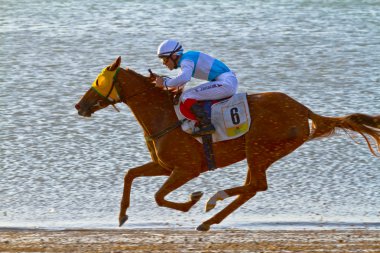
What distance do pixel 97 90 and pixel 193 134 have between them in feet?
3.09

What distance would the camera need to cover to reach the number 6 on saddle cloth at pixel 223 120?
8781mm

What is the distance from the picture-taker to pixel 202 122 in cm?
877

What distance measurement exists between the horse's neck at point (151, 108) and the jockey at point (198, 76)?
0.58 feet

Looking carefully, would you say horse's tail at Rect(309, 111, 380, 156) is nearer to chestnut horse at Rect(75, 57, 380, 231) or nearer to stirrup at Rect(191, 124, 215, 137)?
chestnut horse at Rect(75, 57, 380, 231)

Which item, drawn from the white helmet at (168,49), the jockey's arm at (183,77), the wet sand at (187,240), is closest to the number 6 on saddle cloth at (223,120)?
the jockey's arm at (183,77)

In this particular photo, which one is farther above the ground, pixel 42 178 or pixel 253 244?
pixel 253 244

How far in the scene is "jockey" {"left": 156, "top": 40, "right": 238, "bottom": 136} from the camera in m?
8.75

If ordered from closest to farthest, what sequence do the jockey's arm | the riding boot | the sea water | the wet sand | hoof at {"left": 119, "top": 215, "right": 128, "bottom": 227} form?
1. the wet sand
2. the jockey's arm
3. the riding boot
4. hoof at {"left": 119, "top": 215, "right": 128, "bottom": 227}
5. the sea water

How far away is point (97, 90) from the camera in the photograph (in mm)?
8891

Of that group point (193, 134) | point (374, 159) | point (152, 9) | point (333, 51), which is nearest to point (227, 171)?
point (374, 159)

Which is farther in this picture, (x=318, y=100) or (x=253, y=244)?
(x=318, y=100)

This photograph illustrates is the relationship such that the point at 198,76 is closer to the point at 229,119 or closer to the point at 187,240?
the point at 229,119

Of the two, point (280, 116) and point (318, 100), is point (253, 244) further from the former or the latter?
point (318, 100)

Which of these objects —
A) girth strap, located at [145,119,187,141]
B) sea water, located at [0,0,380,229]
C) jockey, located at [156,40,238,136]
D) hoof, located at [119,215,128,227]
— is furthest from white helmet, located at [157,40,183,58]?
sea water, located at [0,0,380,229]
